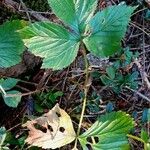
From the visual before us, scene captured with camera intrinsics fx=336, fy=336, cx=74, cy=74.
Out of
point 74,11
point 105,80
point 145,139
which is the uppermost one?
point 74,11

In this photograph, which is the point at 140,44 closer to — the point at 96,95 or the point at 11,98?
the point at 96,95

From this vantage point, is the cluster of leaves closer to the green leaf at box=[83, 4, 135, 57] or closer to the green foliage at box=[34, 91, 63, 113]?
the green foliage at box=[34, 91, 63, 113]

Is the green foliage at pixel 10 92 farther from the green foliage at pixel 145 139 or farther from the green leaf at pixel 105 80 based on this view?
the green foliage at pixel 145 139

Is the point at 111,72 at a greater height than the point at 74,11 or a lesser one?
lesser


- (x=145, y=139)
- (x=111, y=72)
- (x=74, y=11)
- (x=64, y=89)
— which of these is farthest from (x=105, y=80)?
(x=74, y=11)

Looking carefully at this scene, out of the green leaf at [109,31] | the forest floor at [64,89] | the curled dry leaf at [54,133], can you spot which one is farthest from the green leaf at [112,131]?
the forest floor at [64,89]

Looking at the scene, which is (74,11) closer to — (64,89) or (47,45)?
(47,45)

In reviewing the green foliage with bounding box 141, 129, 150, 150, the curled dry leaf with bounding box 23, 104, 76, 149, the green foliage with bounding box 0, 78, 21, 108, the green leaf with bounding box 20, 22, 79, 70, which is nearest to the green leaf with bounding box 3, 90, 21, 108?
the green foliage with bounding box 0, 78, 21, 108
